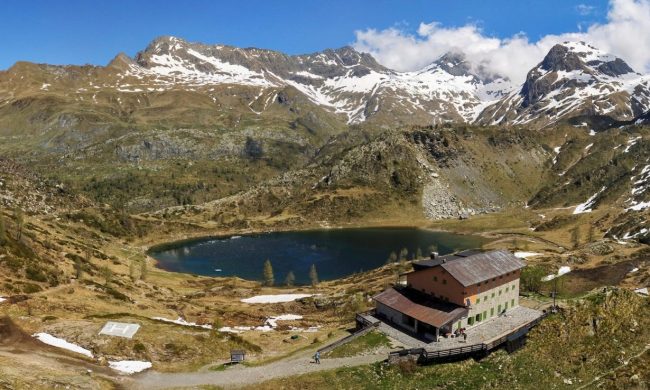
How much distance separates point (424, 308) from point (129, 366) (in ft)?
120

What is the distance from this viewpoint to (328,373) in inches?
2051

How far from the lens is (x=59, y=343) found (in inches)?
2060

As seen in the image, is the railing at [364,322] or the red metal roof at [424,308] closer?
the red metal roof at [424,308]

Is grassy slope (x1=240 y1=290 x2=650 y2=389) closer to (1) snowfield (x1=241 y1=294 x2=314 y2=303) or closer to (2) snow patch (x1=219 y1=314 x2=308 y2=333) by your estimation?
(2) snow patch (x1=219 y1=314 x2=308 y2=333)

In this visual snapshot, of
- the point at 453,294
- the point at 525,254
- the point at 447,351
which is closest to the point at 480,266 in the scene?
the point at 453,294

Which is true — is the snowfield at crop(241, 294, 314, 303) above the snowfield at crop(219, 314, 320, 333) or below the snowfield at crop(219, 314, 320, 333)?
below

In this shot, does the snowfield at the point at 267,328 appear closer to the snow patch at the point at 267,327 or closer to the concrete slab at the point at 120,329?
the snow patch at the point at 267,327

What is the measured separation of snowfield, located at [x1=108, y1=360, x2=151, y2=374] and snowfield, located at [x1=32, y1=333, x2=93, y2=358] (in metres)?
3.14

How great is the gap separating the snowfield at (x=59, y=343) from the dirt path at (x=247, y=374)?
776 centimetres

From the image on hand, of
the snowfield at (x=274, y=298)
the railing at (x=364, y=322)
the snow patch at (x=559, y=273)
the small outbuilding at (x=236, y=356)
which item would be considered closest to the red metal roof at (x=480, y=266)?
the railing at (x=364, y=322)

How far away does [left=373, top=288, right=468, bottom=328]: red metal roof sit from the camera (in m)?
61.5

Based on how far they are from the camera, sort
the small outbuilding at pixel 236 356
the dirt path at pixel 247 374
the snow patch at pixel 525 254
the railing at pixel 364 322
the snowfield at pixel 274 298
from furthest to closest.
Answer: the snow patch at pixel 525 254 → the snowfield at pixel 274 298 → the railing at pixel 364 322 → the small outbuilding at pixel 236 356 → the dirt path at pixel 247 374

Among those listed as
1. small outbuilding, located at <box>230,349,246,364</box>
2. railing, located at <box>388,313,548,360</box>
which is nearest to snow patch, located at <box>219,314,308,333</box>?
small outbuilding, located at <box>230,349,246,364</box>

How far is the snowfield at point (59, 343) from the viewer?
51.6 meters
